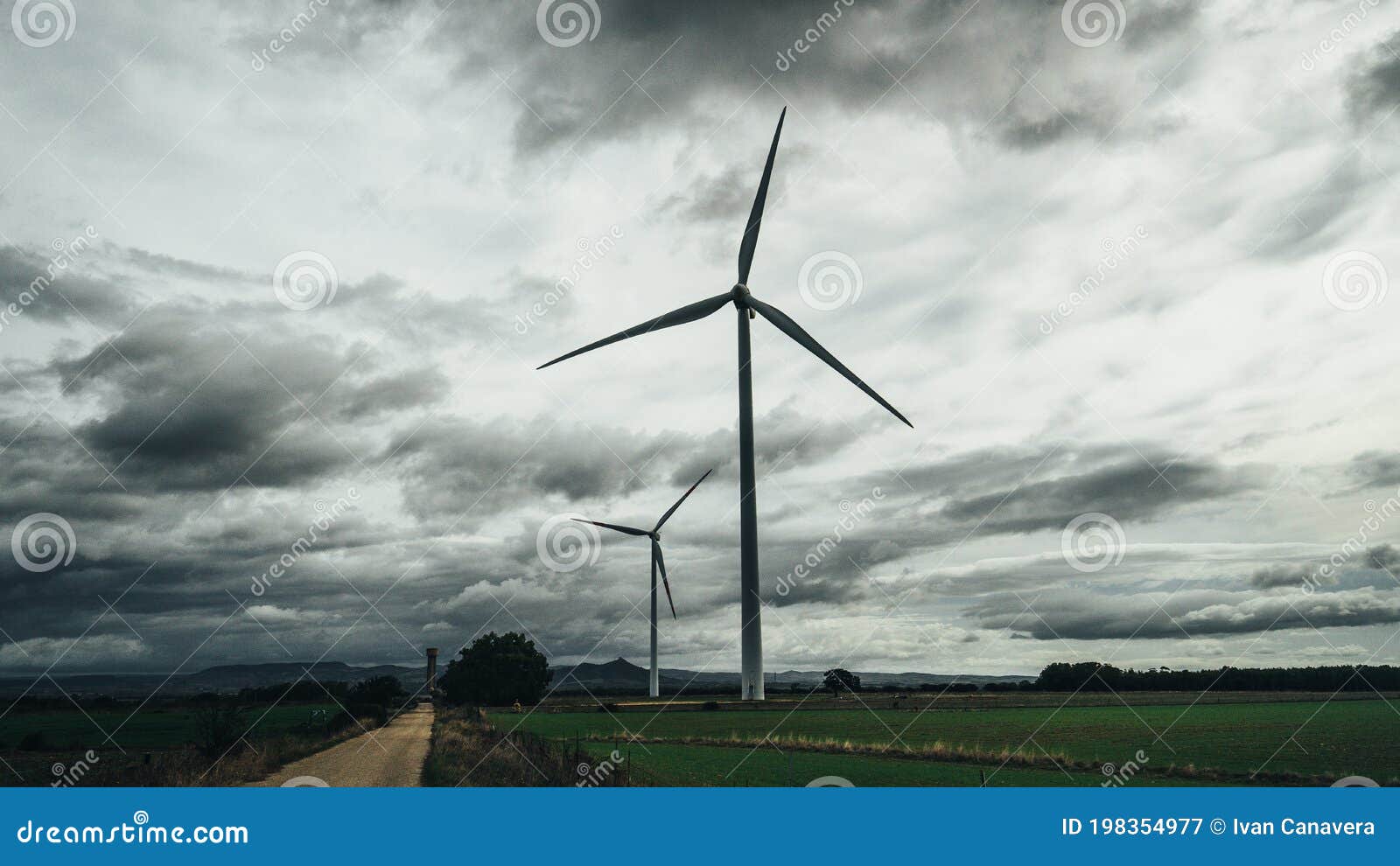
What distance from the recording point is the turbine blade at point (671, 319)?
5997cm

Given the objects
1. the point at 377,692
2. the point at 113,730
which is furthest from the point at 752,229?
A: the point at 377,692

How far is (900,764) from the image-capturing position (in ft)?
133

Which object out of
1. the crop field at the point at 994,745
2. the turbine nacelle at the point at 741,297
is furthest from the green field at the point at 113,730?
the turbine nacelle at the point at 741,297

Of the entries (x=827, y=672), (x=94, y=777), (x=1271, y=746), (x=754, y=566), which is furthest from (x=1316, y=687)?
(x=94, y=777)

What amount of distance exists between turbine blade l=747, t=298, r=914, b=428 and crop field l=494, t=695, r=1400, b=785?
1937cm

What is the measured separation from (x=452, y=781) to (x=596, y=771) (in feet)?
27.0

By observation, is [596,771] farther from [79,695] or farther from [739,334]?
[79,695]

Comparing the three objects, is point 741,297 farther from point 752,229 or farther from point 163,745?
point 163,745

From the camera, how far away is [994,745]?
171 feet

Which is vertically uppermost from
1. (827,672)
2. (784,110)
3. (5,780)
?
(784,110)

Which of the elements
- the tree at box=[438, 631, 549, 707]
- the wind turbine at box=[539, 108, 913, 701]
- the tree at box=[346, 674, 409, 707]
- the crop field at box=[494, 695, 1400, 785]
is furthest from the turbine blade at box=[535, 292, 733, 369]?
the tree at box=[438, 631, 549, 707]

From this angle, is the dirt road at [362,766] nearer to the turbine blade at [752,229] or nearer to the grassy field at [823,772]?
the grassy field at [823,772]

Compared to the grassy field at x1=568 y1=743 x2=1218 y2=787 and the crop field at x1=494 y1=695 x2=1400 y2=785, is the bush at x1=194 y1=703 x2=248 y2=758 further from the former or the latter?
the grassy field at x1=568 y1=743 x2=1218 y2=787

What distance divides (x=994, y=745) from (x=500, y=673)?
13202 cm
